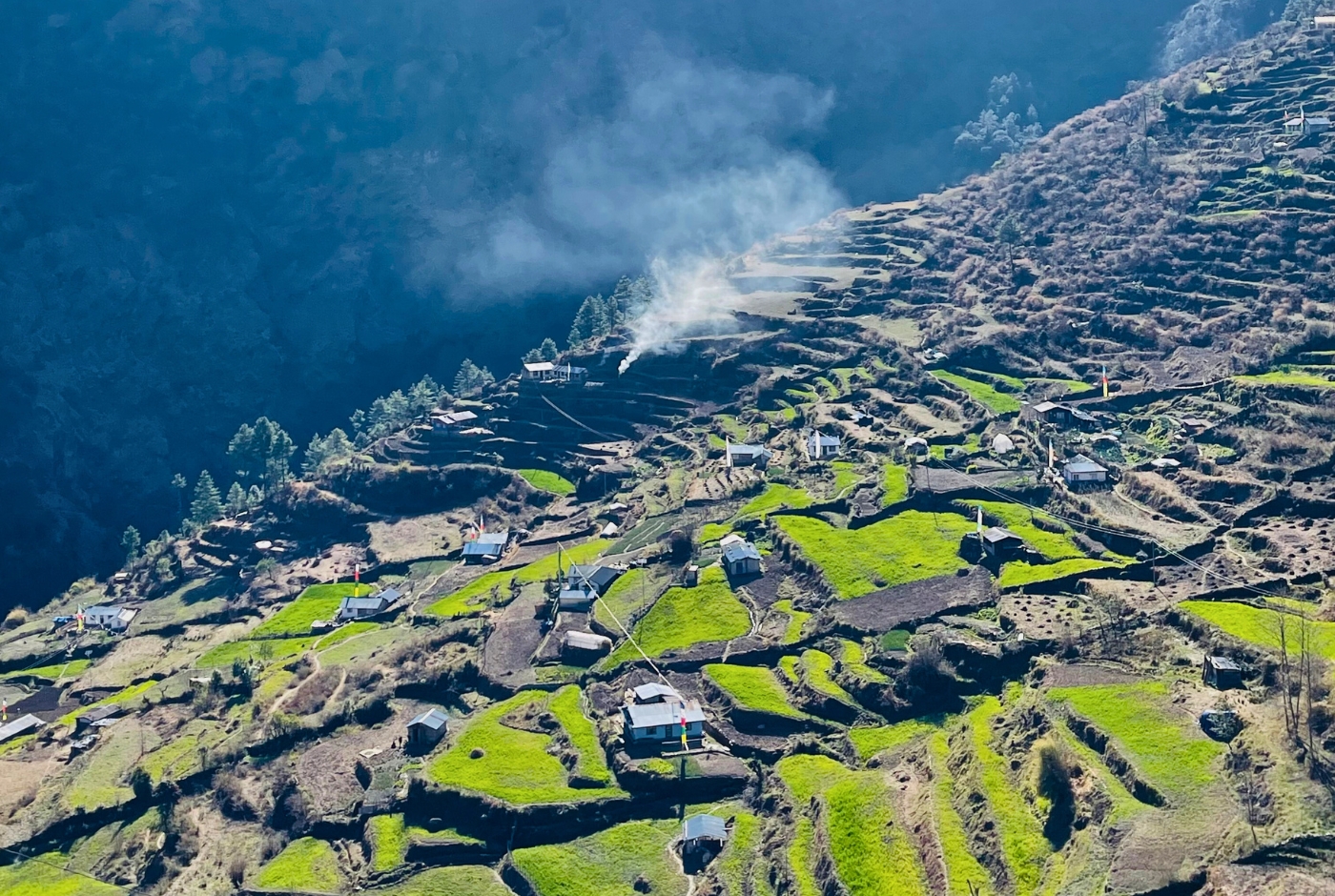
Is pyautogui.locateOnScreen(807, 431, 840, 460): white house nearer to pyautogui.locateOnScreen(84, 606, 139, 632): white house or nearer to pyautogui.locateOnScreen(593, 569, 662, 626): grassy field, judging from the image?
pyautogui.locateOnScreen(593, 569, 662, 626): grassy field

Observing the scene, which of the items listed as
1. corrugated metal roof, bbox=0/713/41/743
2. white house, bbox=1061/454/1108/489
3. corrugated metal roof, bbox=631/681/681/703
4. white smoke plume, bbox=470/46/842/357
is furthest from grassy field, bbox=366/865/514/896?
white smoke plume, bbox=470/46/842/357

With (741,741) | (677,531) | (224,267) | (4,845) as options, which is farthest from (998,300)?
(224,267)

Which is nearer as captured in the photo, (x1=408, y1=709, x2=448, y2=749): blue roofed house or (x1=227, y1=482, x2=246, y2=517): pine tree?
(x1=408, y1=709, x2=448, y2=749): blue roofed house

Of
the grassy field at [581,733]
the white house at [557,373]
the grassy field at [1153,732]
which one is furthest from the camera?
the white house at [557,373]

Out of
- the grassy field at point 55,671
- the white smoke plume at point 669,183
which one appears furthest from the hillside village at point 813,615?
the white smoke plume at point 669,183

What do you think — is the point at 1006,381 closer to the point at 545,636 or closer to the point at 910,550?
the point at 910,550

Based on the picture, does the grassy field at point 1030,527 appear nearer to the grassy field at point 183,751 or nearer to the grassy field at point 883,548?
the grassy field at point 883,548
